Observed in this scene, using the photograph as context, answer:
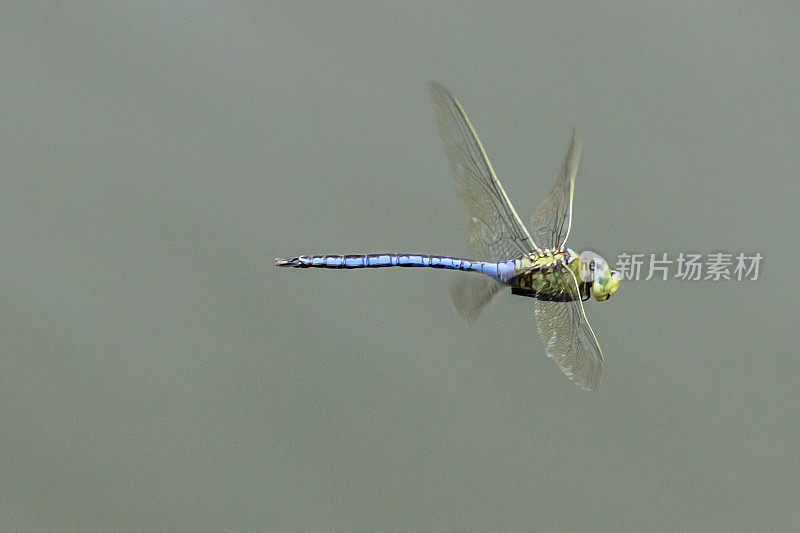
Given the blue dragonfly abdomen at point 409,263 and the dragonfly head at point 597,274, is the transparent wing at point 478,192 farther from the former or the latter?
the dragonfly head at point 597,274

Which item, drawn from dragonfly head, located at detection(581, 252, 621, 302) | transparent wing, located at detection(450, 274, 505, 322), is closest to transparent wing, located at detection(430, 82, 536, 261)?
transparent wing, located at detection(450, 274, 505, 322)

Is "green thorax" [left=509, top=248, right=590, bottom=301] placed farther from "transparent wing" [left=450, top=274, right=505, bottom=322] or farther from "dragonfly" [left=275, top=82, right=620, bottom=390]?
"transparent wing" [left=450, top=274, right=505, bottom=322]

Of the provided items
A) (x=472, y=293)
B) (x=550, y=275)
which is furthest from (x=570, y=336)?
(x=472, y=293)

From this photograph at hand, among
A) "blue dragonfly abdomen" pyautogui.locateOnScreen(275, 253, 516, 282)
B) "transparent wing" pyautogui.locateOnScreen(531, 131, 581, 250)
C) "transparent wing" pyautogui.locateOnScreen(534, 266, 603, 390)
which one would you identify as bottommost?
"transparent wing" pyautogui.locateOnScreen(534, 266, 603, 390)

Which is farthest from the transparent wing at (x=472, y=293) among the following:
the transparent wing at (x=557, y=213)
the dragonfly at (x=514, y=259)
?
the transparent wing at (x=557, y=213)

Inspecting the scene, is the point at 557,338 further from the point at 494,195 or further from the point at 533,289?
the point at 494,195

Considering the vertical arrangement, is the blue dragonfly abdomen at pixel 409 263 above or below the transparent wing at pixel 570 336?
above
